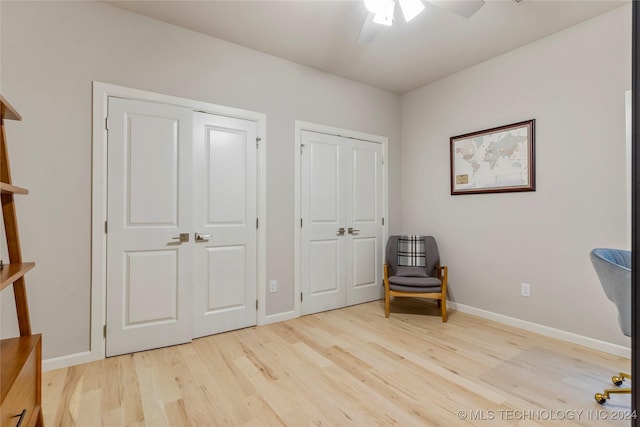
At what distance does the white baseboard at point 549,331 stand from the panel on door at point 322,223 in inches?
58.1

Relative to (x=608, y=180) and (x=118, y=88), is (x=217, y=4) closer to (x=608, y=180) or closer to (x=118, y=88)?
(x=118, y=88)

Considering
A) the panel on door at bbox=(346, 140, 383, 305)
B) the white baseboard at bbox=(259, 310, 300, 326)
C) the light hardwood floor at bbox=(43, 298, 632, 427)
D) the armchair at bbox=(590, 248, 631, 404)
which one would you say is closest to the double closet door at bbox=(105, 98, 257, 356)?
the white baseboard at bbox=(259, 310, 300, 326)

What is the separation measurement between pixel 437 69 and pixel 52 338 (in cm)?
437

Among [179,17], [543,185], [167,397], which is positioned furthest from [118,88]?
[543,185]

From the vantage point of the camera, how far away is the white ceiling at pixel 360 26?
2.39m

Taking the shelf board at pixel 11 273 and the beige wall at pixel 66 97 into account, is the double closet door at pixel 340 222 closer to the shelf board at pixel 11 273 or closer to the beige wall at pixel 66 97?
the beige wall at pixel 66 97

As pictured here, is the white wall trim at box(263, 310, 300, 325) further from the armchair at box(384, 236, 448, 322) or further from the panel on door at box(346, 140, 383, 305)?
the armchair at box(384, 236, 448, 322)

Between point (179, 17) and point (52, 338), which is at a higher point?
point (179, 17)

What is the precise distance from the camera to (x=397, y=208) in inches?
167

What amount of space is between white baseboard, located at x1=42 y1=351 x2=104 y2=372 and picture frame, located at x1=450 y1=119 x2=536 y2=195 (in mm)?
3828

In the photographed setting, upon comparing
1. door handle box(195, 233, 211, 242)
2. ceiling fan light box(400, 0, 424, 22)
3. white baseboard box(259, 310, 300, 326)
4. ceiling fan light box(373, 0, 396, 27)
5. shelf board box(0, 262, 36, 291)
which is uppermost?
ceiling fan light box(400, 0, 424, 22)

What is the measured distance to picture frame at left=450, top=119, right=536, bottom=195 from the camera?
2.96 m

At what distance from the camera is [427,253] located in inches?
144

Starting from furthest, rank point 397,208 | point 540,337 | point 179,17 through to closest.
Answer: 1. point 397,208
2. point 540,337
3. point 179,17
